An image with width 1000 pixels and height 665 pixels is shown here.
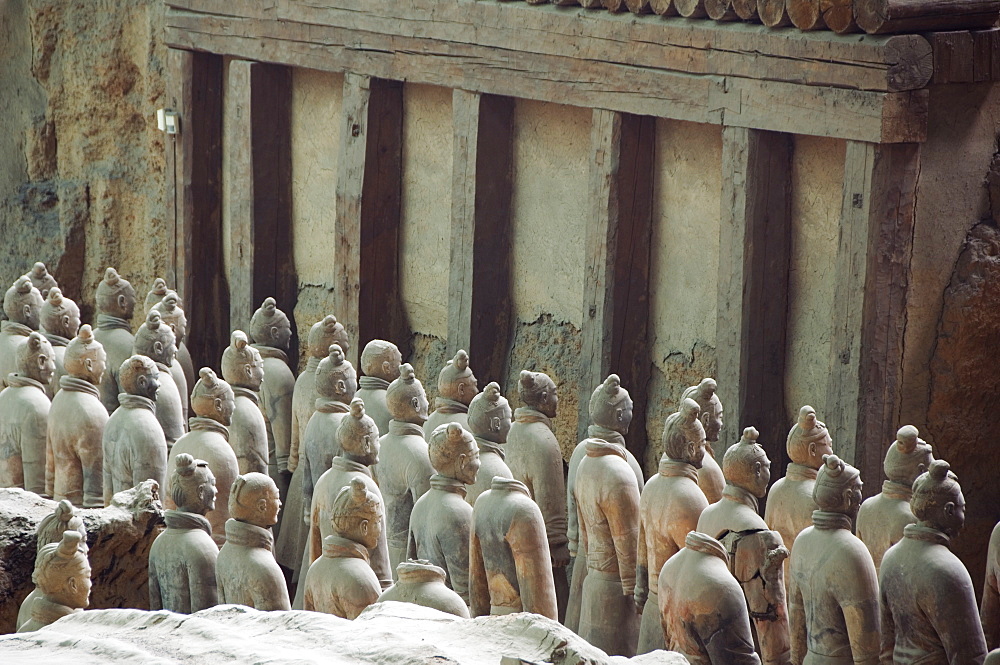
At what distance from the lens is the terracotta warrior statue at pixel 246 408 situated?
6.63 meters

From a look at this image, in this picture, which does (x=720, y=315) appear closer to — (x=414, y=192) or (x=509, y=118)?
(x=509, y=118)

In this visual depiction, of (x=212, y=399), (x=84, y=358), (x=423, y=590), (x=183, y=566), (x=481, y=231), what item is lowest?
(x=183, y=566)

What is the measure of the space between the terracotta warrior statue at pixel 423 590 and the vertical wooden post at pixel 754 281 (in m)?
2.24

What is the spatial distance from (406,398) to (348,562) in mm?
1377

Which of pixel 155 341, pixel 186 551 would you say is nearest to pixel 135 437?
pixel 155 341

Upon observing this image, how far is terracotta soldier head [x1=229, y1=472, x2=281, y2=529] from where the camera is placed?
499 centimetres

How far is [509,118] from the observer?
→ 763cm

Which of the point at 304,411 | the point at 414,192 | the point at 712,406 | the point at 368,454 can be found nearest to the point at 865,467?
the point at 712,406

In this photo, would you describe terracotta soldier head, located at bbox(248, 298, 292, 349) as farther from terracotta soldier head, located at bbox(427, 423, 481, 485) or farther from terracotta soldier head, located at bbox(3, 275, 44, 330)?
terracotta soldier head, located at bbox(427, 423, 481, 485)

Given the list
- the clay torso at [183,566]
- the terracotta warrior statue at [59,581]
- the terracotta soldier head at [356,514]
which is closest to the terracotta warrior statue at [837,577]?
the terracotta soldier head at [356,514]

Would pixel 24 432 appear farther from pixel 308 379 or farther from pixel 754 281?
pixel 754 281

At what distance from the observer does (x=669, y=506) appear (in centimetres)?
532

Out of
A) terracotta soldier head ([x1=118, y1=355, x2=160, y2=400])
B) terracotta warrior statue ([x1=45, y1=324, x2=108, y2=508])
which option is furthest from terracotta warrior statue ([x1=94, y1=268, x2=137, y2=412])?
terracotta soldier head ([x1=118, y1=355, x2=160, y2=400])

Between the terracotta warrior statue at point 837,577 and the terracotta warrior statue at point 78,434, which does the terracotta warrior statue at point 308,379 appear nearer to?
the terracotta warrior statue at point 78,434
